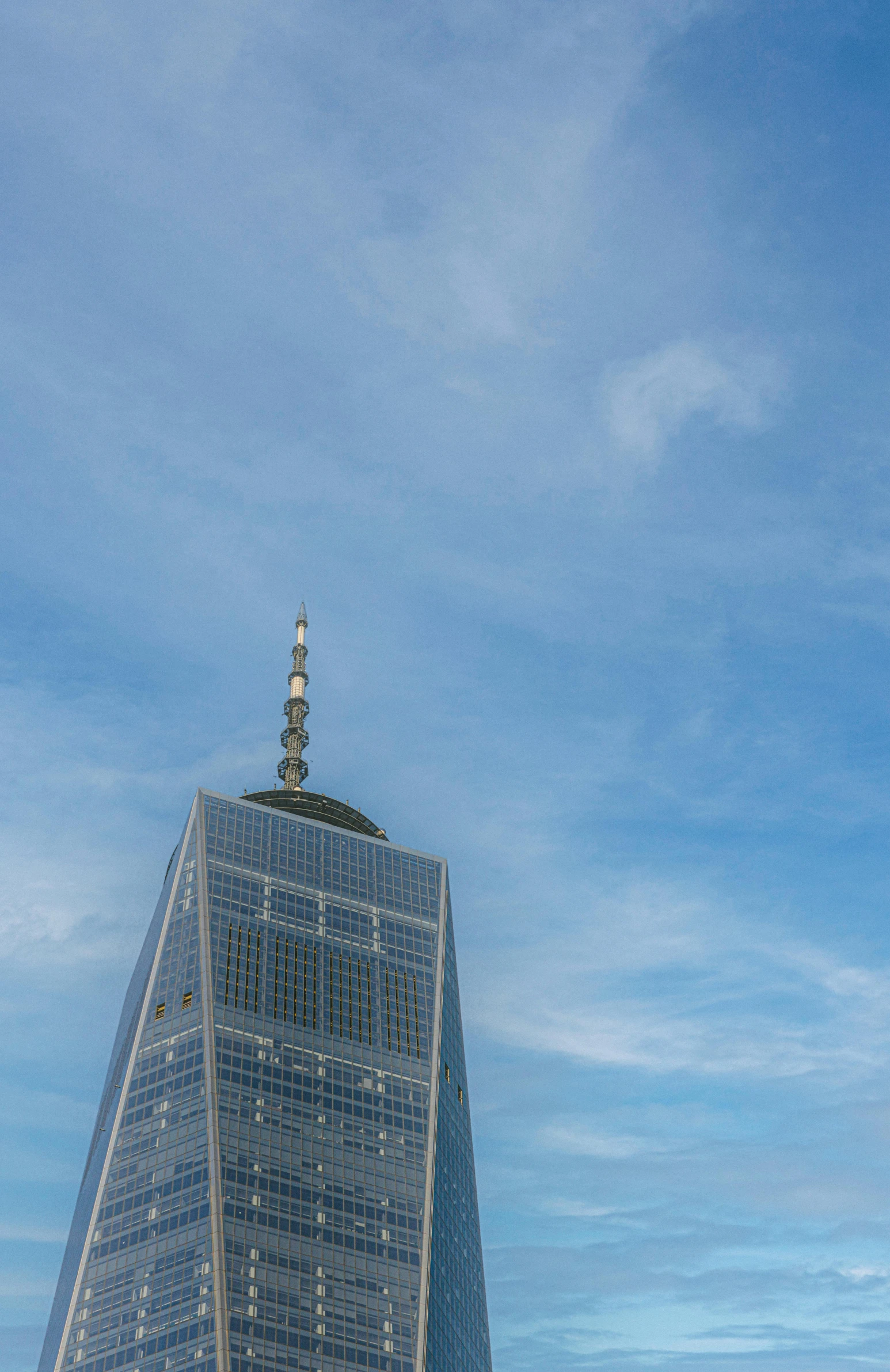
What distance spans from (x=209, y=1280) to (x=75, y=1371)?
72.6 feet

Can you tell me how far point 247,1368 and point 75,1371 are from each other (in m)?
25.0

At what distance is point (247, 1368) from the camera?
194375 millimetres

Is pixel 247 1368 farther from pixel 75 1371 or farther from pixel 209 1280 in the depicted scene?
pixel 75 1371

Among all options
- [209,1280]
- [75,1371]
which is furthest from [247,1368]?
[75,1371]

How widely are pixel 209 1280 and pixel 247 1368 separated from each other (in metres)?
12.5

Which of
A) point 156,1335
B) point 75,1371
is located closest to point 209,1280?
point 156,1335

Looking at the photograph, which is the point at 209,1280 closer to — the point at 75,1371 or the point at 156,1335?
the point at 156,1335

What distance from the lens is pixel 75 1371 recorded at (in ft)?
656

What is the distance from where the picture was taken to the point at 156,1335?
647 ft

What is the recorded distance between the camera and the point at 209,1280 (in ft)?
656
